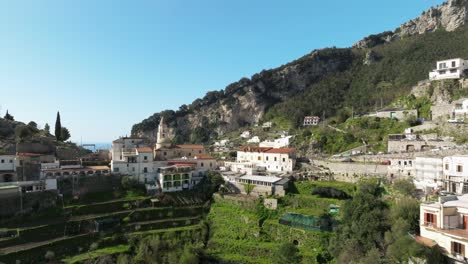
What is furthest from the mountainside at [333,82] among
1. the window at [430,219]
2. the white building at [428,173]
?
the window at [430,219]

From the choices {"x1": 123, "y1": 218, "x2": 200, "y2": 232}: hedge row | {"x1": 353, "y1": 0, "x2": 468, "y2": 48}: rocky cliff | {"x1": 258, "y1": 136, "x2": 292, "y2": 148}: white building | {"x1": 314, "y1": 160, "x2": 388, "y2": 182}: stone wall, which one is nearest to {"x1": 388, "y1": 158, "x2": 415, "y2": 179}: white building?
{"x1": 314, "y1": 160, "x2": 388, "y2": 182}: stone wall

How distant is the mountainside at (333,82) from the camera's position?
7975cm

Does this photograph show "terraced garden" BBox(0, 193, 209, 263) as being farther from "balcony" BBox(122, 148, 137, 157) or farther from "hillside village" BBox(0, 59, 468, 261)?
"balcony" BBox(122, 148, 137, 157)

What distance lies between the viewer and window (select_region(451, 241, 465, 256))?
19.8m

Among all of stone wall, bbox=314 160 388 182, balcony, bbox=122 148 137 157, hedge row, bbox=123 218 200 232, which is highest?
balcony, bbox=122 148 137 157

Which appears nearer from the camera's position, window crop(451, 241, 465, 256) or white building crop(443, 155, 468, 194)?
window crop(451, 241, 465, 256)

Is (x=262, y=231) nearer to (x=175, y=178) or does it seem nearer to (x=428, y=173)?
(x=175, y=178)

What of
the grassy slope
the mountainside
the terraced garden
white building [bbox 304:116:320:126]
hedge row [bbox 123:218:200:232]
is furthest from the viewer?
the mountainside

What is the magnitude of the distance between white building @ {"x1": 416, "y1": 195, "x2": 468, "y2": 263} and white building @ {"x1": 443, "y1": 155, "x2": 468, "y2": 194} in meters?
6.75

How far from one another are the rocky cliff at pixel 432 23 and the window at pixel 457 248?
8899cm

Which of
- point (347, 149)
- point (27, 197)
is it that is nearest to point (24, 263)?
point (27, 197)

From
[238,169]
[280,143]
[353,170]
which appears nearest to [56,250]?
[238,169]

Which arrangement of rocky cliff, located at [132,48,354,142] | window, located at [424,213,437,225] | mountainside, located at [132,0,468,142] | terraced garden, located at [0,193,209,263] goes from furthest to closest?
rocky cliff, located at [132,48,354,142] → mountainside, located at [132,0,468,142] → terraced garden, located at [0,193,209,263] → window, located at [424,213,437,225]

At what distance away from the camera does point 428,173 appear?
3253cm
